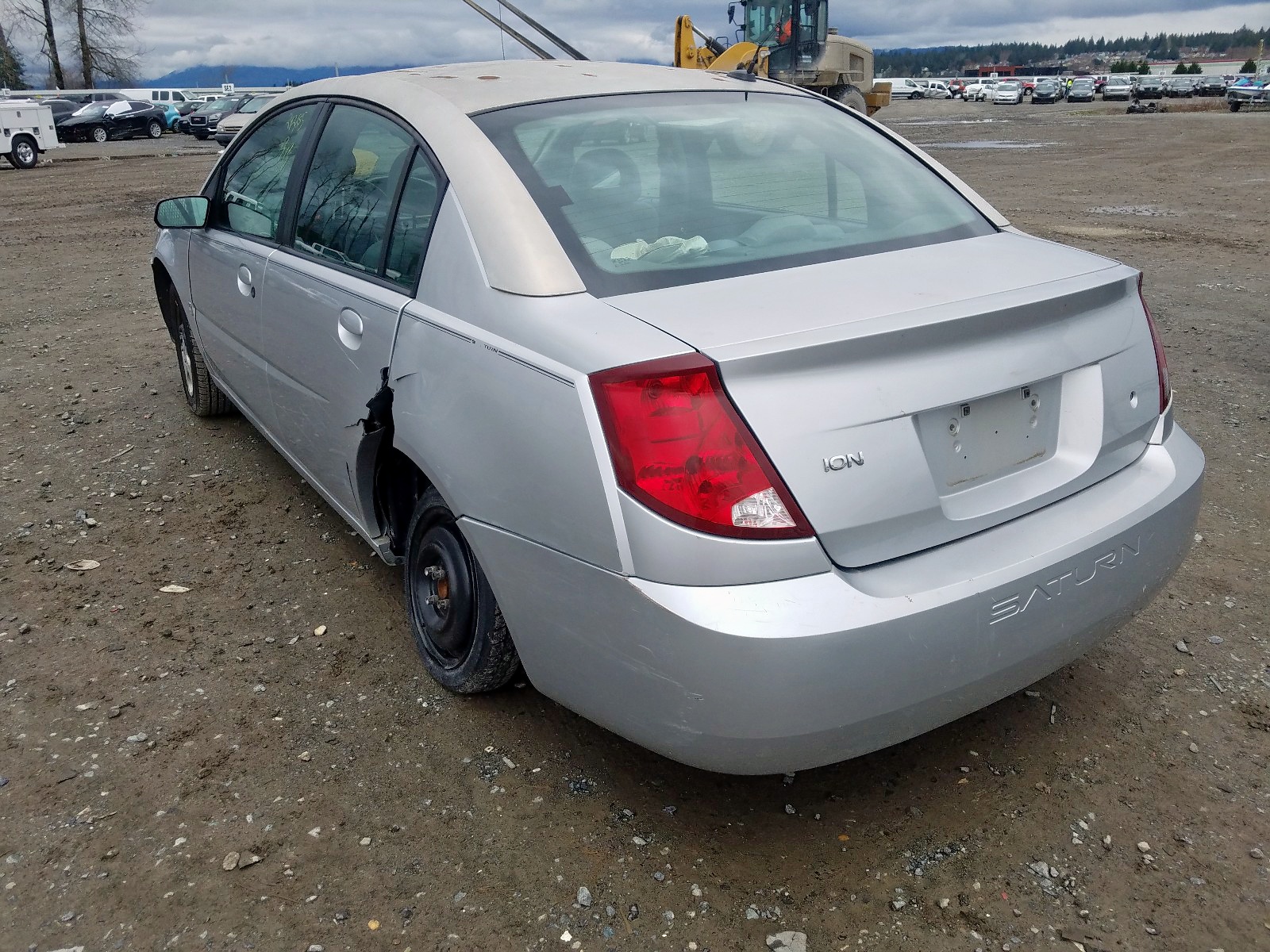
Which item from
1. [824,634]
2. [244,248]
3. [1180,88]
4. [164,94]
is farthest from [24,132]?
[1180,88]

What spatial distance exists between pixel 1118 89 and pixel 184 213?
65104mm

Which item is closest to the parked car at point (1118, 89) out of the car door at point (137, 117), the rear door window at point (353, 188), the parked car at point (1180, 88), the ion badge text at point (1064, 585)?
the parked car at point (1180, 88)

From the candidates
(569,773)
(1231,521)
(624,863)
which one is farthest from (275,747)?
(1231,521)

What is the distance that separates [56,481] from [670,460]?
3.82 metres

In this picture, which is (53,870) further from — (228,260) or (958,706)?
(228,260)

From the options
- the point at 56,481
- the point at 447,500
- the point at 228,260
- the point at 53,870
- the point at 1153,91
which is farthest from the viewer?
the point at 1153,91

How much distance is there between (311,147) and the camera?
3.47 m

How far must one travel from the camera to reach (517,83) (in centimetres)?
303

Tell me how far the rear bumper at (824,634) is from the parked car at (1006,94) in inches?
2354

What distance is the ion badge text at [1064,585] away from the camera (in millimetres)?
2123

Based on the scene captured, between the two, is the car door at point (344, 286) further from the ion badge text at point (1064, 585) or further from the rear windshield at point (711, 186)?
the ion badge text at point (1064, 585)

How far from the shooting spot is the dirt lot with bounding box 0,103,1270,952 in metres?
2.19

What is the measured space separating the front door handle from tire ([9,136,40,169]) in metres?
23.7

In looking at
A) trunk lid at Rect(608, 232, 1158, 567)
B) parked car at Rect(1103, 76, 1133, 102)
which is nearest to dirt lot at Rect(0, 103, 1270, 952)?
trunk lid at Rect(608, 232, 1158, 567)
